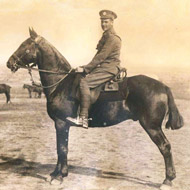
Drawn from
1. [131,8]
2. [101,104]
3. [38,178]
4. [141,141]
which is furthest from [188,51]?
[38,178]

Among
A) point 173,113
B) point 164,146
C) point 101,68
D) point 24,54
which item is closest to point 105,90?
point 101,68

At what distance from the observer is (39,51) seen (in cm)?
647

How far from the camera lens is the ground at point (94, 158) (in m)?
6.56

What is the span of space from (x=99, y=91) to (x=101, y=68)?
0.38m

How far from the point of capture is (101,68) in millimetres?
6387

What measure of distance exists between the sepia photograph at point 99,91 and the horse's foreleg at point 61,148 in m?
0.02

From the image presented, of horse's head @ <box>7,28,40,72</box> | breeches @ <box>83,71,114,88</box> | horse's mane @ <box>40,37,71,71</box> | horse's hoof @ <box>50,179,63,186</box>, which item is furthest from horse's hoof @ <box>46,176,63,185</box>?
horse's head @ <box>7,28,40,72</box>

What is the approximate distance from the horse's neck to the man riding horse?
34 centimetres

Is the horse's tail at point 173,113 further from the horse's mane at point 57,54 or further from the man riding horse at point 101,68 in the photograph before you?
the horse's mane at point 57,54

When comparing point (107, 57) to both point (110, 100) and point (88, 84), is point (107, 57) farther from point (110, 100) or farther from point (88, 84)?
point (110, 100)

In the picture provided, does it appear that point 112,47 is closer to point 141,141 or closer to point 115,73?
point 115,73

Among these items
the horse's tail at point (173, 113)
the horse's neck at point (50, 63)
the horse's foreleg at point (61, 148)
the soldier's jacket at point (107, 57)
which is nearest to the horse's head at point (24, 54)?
the horse's neck at point (50, 63)

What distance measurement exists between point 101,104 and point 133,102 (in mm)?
529

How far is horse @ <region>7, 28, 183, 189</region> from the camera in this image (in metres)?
6.31
